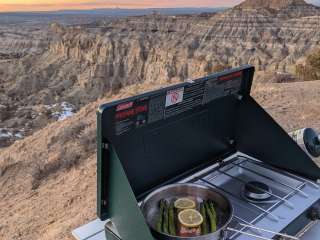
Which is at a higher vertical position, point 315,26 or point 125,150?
point 125,150

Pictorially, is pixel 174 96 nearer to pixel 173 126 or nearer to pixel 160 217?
pixel 173 126

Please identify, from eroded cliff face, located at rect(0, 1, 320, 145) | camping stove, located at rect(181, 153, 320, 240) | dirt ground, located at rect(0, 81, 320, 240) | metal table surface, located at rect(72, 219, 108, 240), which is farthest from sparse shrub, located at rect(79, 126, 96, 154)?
eroded cliff face, located at rect(0, 1, 320, 145)

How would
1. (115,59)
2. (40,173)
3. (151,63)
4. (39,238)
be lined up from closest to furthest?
(39,238) → (40,173) → (151,63) → (115,59)

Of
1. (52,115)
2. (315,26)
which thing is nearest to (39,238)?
(52,115)

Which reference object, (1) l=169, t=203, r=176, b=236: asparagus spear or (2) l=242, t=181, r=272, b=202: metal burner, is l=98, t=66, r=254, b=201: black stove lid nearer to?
(1) l=169, t=203, r=176, b=236: asparagus spear

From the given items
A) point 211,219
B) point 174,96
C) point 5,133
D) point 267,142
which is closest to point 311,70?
point 267,142

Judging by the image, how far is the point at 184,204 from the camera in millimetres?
2445

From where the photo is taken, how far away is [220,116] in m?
2.99

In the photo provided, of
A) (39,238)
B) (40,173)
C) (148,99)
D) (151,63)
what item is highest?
(148,99)

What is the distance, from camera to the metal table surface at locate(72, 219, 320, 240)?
250 centimetres

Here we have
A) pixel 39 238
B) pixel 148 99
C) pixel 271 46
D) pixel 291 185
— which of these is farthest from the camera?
pixel 271 46

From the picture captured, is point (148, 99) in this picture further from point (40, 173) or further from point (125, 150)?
point (40, 173)

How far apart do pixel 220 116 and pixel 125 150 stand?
929mm

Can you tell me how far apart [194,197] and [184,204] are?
0.16 meters
